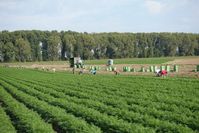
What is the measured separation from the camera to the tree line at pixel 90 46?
149212 millimetres

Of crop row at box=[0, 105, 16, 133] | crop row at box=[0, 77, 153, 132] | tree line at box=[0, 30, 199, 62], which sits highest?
tree line at box=[0, 30, 199, 62]

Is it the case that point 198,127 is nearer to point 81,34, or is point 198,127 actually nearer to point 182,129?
point 182,129

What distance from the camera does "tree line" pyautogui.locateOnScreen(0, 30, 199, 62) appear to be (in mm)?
149212

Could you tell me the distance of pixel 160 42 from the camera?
165 metres

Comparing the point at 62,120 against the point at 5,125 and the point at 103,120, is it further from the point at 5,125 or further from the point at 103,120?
the point at 5,125

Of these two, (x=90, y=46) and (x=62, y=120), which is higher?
(x=90, y=46)

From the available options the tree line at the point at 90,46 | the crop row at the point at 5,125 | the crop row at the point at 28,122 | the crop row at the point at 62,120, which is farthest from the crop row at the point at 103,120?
the tree line at the point at 90,46

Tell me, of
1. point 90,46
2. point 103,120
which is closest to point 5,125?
point 103,120

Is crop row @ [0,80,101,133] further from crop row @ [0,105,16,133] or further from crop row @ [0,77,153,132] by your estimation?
crop row @ [0,105,16,133]

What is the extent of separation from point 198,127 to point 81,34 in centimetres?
14854

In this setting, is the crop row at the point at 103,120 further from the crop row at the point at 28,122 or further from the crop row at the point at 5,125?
the crop row at the point at 5,125

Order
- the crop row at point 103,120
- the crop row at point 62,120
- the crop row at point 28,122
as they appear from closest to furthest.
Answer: the crop row at point 103,120, the crop row at point 62,120, the crop row at point 28,122

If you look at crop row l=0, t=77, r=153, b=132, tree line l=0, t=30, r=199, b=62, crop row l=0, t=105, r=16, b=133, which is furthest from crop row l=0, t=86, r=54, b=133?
tree line l=0, t=30, r=199, b=62

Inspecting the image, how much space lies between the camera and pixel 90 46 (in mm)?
153875
